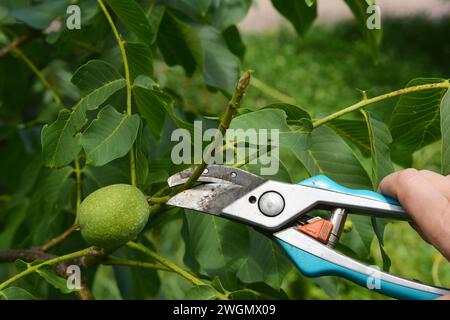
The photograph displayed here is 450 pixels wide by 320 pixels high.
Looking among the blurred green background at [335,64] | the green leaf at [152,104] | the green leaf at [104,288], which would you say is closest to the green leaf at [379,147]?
the green leaf at [152,104]

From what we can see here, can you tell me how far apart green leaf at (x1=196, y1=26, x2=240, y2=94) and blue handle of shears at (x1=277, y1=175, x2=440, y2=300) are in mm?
382

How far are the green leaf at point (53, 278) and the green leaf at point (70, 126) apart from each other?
14cm

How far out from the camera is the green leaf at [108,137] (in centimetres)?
88

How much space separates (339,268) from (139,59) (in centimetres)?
40

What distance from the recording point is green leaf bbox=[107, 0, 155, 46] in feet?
3.28

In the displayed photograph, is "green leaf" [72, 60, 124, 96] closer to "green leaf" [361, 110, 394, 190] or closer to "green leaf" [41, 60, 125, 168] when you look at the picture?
"green leaf" [41, 60, 125, 168]

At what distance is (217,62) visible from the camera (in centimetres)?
124

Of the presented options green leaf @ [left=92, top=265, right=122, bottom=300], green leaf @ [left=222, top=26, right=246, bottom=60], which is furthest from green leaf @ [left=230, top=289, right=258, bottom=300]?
green leaf @ [left=92, top=265, right=122, bottom=300]

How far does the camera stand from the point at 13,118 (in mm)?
1646

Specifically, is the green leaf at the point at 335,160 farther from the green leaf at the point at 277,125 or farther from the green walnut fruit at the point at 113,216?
the green walnut fruit at the point at 113,216

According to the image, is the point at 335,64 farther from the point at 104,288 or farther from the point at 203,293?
the point at 203,293

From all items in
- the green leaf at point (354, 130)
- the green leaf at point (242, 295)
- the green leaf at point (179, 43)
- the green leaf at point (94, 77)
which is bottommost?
the green leaf at point (242, 295)

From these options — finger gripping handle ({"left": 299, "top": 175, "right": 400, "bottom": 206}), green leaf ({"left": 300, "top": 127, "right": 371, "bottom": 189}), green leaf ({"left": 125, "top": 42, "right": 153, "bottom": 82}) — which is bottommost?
finger gripping handle ({"left": 299, "top": 175, "right": 400, "bottom": 206})

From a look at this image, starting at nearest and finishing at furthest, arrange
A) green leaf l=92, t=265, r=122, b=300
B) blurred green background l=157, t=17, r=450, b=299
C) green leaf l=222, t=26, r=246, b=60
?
green leaf l=222, t=26, r=246, b=60 → green leaf l=92, t=265, r=122, b=300 → blurred green background l=157, t=17, r=450, b=299
